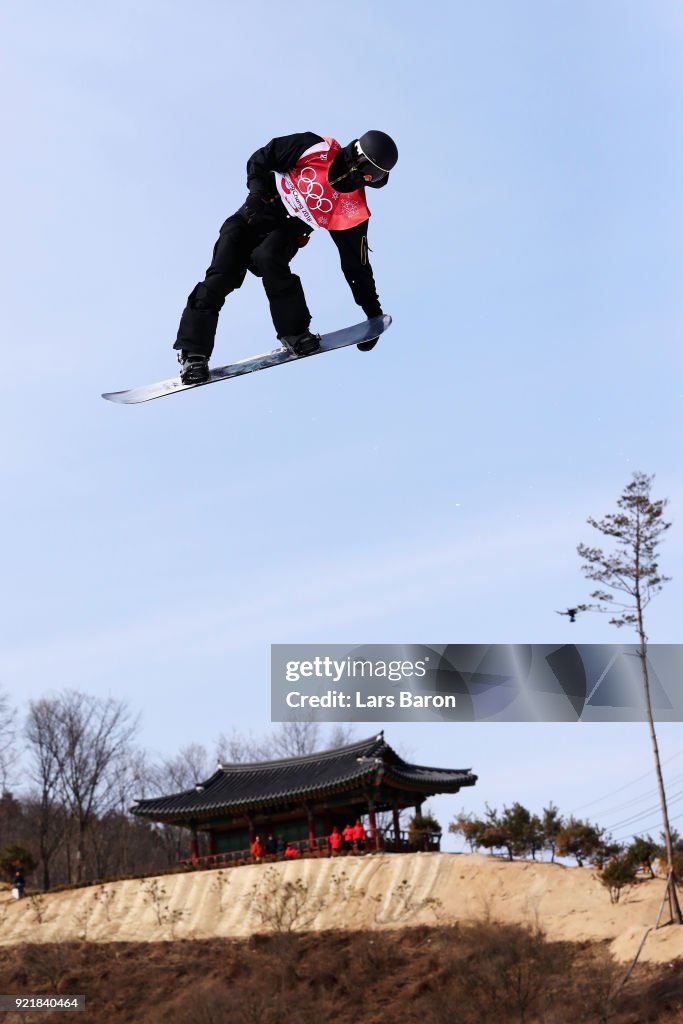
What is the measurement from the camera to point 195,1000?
24.2 meters

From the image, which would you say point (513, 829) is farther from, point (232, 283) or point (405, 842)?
point (232, 283)

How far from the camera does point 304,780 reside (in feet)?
133

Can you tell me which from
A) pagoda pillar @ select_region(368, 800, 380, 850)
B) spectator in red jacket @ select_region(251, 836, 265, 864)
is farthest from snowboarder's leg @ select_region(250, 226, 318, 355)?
spectator in red jacket @ select_region(251, 836, 265, 864)

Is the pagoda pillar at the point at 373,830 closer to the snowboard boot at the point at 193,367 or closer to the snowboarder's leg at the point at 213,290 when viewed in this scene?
the snowboard boot at the point at 193,367

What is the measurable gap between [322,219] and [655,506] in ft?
71.4

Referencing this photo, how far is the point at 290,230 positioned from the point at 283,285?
322mm

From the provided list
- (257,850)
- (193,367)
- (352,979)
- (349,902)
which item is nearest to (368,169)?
(193,367)

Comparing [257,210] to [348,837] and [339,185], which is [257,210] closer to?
[339,185]

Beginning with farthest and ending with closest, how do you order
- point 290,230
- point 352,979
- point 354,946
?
point 354,946 < point 352,979 < point 290,230

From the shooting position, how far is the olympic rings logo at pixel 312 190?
5895 millimetres

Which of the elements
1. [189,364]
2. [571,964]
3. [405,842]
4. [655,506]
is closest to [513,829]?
[405,842]

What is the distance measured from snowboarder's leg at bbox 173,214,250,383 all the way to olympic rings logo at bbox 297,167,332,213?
1.90 feet

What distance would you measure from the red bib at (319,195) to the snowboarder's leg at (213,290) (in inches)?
19.3

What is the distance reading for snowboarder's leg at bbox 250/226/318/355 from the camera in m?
Result: 6.30
